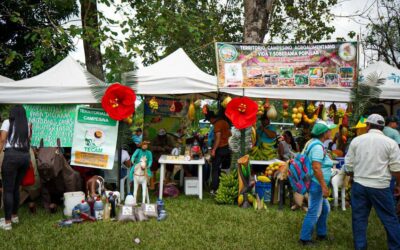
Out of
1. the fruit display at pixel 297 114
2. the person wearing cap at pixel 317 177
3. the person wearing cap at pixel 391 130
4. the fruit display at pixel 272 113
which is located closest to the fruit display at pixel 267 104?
the fruit display at pixel 272 113

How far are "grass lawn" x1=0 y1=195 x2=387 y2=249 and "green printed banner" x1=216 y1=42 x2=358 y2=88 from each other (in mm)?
2133

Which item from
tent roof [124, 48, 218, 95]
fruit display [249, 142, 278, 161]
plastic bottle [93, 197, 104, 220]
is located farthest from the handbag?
fruit display [249, 142, 278, 161]

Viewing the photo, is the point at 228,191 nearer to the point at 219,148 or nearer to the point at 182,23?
the point at 219,148

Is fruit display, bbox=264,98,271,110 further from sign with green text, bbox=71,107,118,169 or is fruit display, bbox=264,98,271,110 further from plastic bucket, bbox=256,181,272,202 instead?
sign with green text, bbox=71,107,118,169

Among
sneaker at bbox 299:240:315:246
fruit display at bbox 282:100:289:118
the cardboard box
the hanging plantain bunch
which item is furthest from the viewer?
the cardboard box

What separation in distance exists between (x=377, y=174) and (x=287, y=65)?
313 centimetres

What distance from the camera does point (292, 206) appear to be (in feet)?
20.7

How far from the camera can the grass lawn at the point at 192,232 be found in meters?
4.52

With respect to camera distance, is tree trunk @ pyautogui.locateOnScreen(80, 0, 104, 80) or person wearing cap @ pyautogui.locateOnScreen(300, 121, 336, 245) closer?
person wearing cap @ pyautogui.locateOnScreen(300, 121, 336, 245)

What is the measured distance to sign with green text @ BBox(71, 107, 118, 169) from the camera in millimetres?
6449

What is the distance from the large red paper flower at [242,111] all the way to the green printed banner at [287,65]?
0.31 m

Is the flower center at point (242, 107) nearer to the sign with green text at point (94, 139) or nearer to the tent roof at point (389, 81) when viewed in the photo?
the sign with green text at point (94, 139)

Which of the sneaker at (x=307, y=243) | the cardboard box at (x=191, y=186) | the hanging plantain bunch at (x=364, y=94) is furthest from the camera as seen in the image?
the cardboard box at (x=191, y=186)

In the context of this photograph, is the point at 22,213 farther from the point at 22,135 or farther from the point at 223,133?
the point at 223,133
